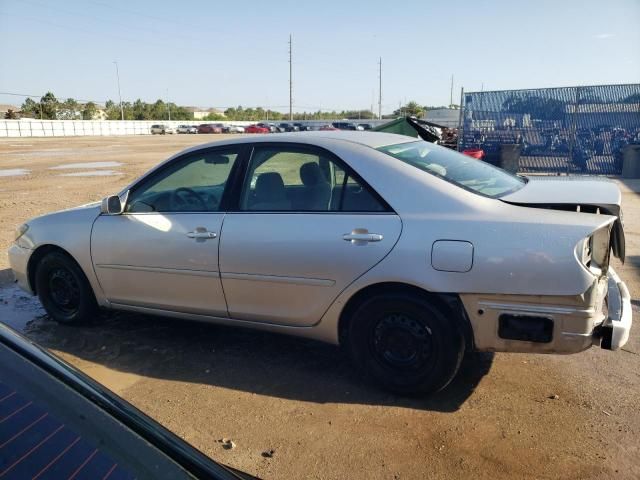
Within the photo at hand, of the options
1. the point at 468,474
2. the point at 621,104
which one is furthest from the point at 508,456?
the point at 621,104

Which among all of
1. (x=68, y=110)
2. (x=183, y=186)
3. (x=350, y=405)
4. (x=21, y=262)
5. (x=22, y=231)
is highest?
(x=68, y=110)

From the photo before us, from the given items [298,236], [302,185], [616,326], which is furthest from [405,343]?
[302,185]

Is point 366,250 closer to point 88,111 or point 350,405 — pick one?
point 350,405

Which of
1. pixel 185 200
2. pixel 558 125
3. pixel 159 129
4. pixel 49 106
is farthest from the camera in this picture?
pixel 49 106

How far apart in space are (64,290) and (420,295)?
313cm

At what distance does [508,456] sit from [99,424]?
2245 mm

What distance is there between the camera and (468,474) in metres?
2.75

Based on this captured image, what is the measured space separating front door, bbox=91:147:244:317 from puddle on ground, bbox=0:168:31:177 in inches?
575

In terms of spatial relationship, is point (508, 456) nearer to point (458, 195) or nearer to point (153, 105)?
point (458, 195)

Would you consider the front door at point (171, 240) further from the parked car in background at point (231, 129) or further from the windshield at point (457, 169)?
the parked car in background at point (231, 129)

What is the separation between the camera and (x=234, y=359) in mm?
4082

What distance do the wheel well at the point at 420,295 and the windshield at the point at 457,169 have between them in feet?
2.36

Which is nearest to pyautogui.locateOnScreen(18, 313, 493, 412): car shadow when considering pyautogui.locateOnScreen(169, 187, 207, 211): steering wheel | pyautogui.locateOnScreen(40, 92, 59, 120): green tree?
pyautogui.locateOnScreen(169, 187, 207, 211): steering wheel

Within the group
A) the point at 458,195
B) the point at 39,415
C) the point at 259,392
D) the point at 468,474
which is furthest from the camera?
the point at 259,392
